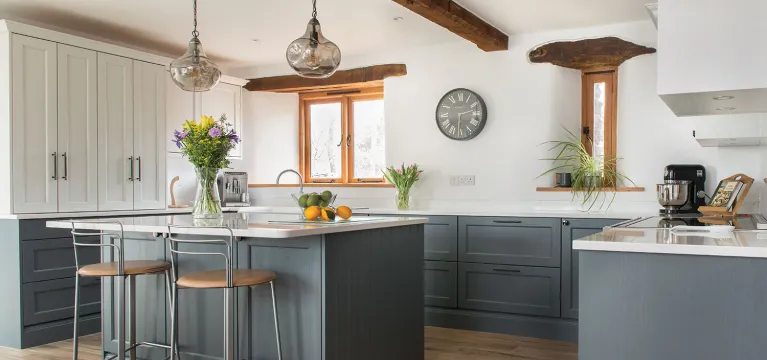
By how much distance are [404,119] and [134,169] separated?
227 centimetres

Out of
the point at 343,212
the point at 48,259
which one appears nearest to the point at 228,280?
the point at 343,212

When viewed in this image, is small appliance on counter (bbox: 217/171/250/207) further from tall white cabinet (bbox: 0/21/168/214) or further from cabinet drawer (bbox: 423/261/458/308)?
cabinet drawer (bbox: 423/261/458/308)

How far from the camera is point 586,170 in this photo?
486cm

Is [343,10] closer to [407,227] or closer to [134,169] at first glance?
[407,227]

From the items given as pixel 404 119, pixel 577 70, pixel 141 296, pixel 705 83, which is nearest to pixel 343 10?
pixel 404 119

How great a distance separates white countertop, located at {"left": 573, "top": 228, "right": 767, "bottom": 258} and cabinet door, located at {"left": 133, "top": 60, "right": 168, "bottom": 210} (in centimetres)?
396

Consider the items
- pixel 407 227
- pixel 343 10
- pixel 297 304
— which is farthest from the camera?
pixel 343 10

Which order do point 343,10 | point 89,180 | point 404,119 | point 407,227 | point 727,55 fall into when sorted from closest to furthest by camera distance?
point 727,55 → point 407,227 → point 343,10 → point 89,180 → point 404,119

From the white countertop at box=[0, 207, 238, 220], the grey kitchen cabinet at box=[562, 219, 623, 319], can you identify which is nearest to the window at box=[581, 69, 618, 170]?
the grey kitchen cabinet at box=[562, 219, 623, 319]

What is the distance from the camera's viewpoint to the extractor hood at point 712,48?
7.54 ft

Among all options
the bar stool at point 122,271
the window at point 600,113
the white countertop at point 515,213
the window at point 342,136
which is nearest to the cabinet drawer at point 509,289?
the white countertop at point 515,213

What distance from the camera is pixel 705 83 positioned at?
7.71ft

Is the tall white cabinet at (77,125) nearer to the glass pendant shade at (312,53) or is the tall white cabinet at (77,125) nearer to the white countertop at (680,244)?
the glass pendant shade at (312,53)

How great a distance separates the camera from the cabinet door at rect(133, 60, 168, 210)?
5.22 meters
